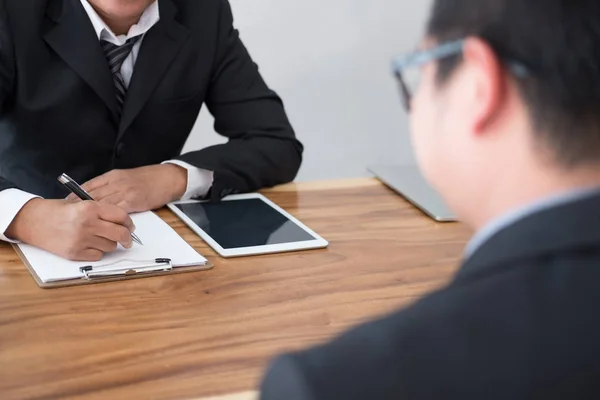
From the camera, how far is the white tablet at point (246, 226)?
1.31m

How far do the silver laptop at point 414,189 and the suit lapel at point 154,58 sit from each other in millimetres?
503

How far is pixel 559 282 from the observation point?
1.67 ft

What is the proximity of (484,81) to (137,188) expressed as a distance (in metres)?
0.98

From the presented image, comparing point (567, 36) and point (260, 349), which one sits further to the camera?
point (260, 349)

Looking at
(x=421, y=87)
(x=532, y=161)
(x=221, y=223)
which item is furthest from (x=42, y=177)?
(x=532, y=161)

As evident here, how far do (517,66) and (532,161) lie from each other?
0.23 feet

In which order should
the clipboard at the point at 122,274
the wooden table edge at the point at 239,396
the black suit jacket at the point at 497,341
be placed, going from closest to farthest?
the black suit jacket at the point at 497,341, the wooden table edge at the point at 239,396, the clipboard at the point at 122,274

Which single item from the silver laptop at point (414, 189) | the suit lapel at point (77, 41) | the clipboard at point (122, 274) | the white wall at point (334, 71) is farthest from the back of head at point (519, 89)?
the white wall at point (334, 71)

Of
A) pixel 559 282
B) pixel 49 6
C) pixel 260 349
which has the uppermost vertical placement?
pixel 559 282

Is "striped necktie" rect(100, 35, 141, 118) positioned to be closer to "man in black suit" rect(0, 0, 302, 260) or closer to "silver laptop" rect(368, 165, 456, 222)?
"man in black suit" rect(0, 0, 302, 260)

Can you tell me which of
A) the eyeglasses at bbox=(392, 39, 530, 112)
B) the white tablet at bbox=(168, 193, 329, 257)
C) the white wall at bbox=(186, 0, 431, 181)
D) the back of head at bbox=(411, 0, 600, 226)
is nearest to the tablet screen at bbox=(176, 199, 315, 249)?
the white tablet at bbox=(168, 193, 329, 257)

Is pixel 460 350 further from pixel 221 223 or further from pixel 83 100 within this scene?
pixel 83 100

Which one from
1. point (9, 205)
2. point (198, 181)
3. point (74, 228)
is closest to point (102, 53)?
point (198, 181)

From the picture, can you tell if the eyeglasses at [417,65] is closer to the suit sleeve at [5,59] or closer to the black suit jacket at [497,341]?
the black suit jacket at [497,341]
